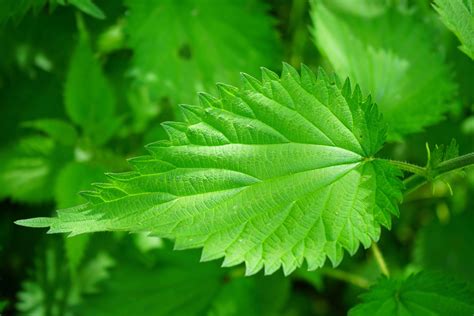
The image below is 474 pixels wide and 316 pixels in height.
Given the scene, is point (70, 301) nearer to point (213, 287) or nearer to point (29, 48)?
point (213, 287)

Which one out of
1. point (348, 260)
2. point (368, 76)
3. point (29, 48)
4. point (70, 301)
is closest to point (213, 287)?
point (70, 301)

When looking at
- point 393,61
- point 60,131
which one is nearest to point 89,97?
point 60,131

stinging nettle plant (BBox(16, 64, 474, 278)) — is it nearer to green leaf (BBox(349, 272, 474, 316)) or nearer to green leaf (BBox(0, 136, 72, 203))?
green leaf (BBox(349, 272, 474, 316))

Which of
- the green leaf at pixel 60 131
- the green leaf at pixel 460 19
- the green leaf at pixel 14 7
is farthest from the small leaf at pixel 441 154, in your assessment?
the green leaf at pixel 60 131

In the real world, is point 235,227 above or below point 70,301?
above

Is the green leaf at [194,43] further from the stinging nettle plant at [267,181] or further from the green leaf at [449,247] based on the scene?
the green leaf at [449,247]

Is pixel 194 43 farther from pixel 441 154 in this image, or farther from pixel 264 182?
pixel 441 154
